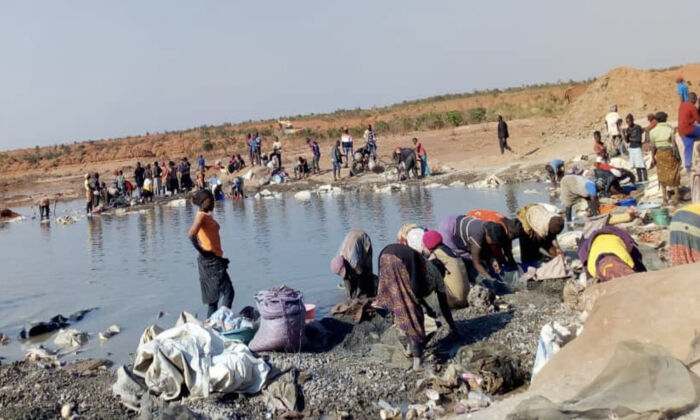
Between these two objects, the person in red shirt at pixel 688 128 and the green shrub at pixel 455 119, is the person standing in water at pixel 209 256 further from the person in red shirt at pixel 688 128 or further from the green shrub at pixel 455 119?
the green shrub at pixel 455 119

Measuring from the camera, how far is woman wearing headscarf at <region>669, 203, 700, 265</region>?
6270mm

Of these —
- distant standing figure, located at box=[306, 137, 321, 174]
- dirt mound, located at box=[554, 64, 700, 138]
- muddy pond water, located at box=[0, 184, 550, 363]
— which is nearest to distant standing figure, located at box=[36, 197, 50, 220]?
muddy pond water, located at box=[0, 184, 550, 363]

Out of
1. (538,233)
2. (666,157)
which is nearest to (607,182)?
(666,157)

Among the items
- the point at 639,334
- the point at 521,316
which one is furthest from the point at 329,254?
the point at 639,334

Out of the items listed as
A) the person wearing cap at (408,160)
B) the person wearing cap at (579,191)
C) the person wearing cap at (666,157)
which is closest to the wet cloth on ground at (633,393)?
the person wearing cap at (579,191)

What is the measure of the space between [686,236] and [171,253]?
36.2ft

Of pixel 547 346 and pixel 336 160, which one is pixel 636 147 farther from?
pixel 336 160

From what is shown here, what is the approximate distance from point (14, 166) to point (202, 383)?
53136 mm

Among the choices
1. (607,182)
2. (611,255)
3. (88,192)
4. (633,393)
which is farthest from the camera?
(88,192)

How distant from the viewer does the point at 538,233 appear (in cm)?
886

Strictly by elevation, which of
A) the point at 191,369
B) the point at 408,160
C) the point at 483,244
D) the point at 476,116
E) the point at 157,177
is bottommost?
the point at 191,369

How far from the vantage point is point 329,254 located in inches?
515

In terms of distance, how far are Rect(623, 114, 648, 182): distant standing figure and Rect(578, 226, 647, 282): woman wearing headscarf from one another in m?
8.13

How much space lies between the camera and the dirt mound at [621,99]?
25.7 metres
